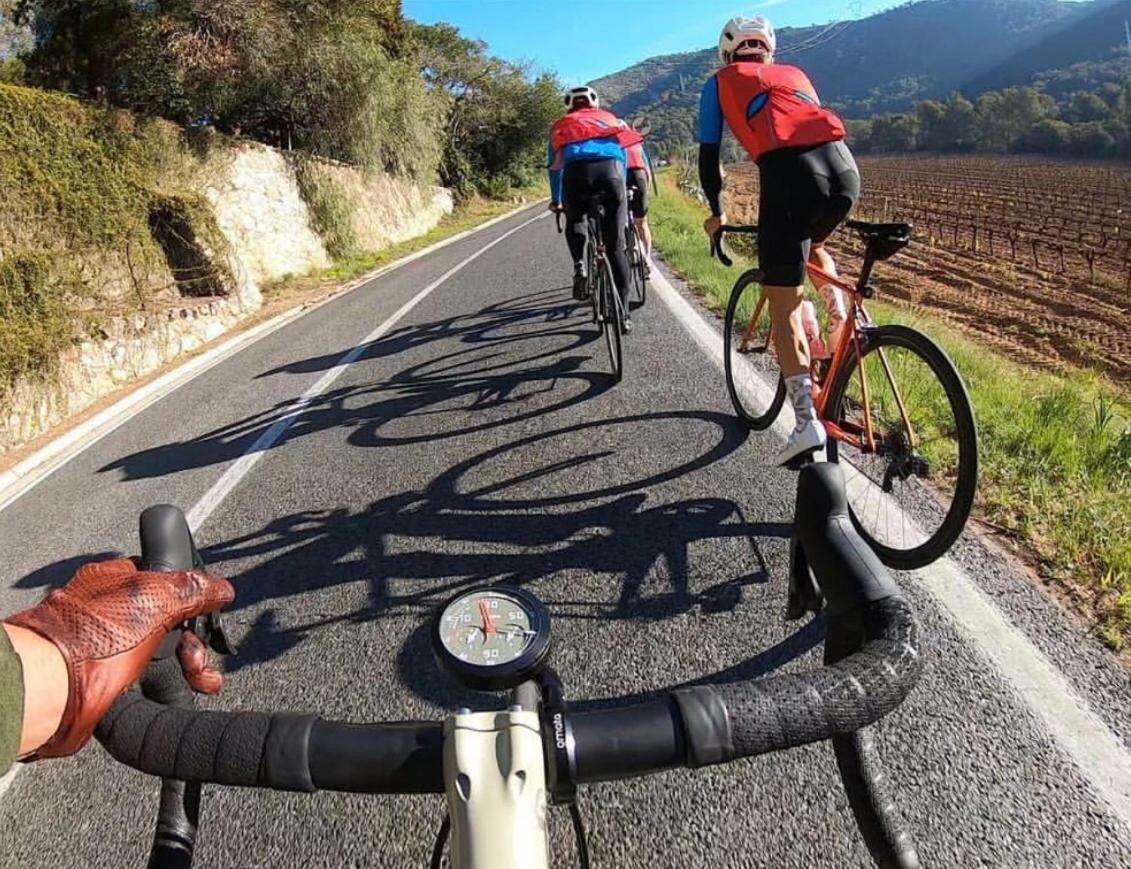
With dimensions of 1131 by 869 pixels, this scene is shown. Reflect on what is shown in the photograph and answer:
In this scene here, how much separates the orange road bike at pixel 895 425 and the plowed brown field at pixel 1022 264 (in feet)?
35.8

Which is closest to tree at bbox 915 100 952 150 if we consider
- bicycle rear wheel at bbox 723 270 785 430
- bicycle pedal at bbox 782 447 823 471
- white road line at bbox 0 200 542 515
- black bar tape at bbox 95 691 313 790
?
white road line at bbox 0 200 542 515

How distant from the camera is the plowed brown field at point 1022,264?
15.9 meters

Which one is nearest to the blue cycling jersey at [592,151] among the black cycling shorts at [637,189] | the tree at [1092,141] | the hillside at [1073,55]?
the black cycling shorts at [637,189]

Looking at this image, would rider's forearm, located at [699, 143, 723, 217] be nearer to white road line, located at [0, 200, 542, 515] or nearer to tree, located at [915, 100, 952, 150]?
white road line, located at [0, 200, 542, 515]

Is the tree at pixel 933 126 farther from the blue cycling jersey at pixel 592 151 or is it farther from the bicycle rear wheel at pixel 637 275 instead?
the blue cycling jersey at pixel 592 151

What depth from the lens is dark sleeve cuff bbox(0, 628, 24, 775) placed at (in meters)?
0.73

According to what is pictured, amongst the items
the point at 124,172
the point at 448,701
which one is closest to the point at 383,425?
the point at 448,701

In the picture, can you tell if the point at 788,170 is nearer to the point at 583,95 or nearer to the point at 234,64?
the point at 583,95

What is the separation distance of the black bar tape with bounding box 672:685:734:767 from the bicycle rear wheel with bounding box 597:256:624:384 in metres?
4.45

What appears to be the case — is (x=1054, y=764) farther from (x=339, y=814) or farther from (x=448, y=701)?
(x=339, y=814)

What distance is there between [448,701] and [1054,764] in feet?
5.88

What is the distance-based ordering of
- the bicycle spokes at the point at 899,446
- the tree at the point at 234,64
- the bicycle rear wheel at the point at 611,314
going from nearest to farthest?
the bicycle spokes at the point at 899,446
the bicycle rear wheel at the point at 611,314
the tree at the point at 234,64

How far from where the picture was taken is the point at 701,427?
14.0ft

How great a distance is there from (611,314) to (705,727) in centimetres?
477
